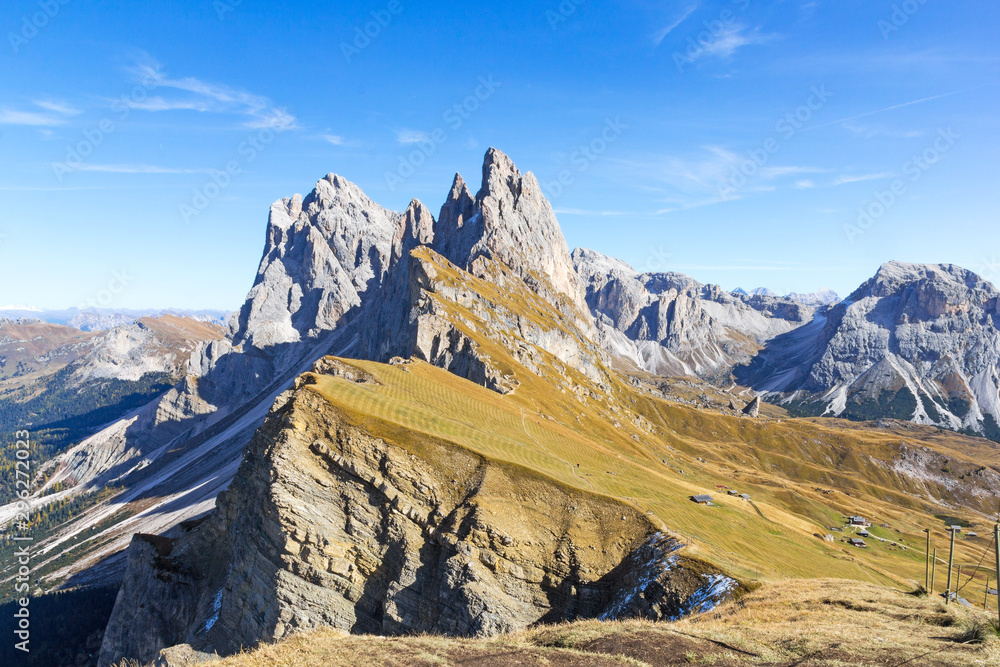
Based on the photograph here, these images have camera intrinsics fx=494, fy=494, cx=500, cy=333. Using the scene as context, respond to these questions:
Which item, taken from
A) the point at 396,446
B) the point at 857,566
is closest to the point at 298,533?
the point at 396,446

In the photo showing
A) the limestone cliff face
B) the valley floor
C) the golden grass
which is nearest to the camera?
the valley floor

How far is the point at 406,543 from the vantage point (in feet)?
159

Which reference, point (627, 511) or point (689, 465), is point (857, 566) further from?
point (689, 465)

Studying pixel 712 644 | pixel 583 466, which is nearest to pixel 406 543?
pixel 583 466

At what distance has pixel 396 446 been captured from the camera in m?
51.8

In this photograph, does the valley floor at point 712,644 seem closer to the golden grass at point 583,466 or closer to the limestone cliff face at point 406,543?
the golden grass at point 583,466

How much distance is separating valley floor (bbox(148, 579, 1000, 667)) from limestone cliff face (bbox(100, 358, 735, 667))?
14.7 metres

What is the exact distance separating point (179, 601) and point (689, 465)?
5246 inches

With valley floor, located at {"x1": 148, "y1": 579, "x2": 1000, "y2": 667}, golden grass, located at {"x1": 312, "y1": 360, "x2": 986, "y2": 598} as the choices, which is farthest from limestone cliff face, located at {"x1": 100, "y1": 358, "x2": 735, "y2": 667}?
valley floor, located at {"x1": 148, "y1": 579, "x2": 1000, "y2": 667}

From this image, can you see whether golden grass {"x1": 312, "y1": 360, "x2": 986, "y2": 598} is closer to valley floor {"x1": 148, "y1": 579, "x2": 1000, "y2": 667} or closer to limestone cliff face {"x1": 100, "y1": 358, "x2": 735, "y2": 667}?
limestone cliff face {"x1": 100, "y1": 358, "x2": 735, "y2": 667}

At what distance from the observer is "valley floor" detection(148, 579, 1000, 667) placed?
72.0ft

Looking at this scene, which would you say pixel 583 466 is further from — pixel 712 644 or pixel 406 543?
pixel 712 644

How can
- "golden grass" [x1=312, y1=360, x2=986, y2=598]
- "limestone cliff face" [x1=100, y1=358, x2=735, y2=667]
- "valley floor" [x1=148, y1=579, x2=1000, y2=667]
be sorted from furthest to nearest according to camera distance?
"golden grass" [x1=312, y1=360, x2=986, y2=598]
"limestone cliff face" [x1=100, y1=358, x2=735, y2=667]
"valley floor" [x1=148, y1=579, x2=1000, y2=667]

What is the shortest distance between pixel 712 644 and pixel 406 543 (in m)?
31.4
